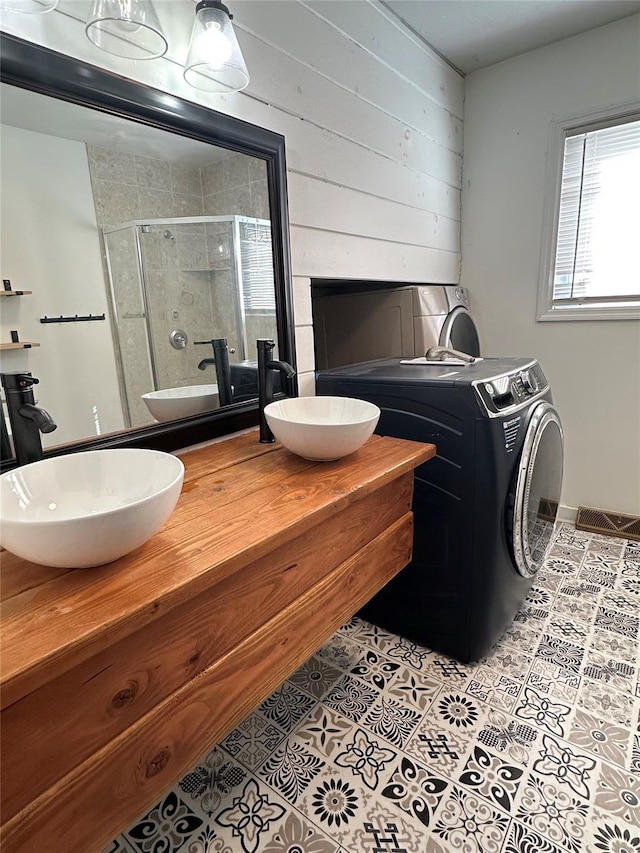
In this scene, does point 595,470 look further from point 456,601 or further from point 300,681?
point 300,681

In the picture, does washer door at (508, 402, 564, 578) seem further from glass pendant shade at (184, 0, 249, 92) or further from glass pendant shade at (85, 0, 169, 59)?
glass pendant shade at (85, 0, 169, 59)

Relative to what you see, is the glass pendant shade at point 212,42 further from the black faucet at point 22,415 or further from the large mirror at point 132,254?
the black faucet at point 22,415

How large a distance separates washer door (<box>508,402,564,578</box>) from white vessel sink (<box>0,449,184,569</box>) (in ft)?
3.90

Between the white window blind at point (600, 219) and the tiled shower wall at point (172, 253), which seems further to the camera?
the white window blind at point (600, 219)

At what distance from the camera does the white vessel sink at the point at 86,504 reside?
69 cm

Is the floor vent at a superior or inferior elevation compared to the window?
inferior

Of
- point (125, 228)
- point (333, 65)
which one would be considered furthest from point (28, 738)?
point (333, 65)

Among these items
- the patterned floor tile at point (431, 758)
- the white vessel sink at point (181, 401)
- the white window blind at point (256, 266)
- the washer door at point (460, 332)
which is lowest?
the patterned floor tile at point (431, 758)

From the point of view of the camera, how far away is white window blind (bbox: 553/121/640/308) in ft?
7.48

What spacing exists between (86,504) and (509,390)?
134 cm

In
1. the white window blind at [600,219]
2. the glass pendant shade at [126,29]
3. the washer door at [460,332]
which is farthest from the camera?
the washer door at [460,332]

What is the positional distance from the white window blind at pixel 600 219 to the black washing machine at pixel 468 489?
99 cm

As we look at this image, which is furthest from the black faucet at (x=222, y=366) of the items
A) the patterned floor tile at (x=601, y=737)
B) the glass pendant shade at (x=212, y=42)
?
the patterned floor tile at (x=601, y=737)

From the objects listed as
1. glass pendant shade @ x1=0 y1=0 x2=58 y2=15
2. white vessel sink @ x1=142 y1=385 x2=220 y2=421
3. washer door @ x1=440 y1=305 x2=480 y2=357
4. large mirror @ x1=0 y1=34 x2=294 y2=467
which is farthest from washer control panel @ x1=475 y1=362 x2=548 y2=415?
glass pendant shade @ x1=0 y1=0 x2=58 y2=15
